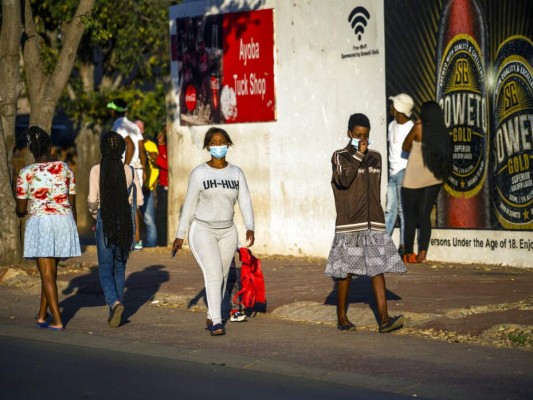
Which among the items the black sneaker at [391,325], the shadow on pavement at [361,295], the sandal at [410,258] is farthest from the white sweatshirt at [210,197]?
the sandal at [410,258]

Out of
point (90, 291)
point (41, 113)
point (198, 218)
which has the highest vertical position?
point (41, 113)

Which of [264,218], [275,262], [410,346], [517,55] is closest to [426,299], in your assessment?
[410,346]

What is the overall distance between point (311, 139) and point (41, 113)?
3.57 meters

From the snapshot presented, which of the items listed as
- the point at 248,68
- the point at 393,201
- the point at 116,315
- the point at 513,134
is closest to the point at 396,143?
the point at 393,201

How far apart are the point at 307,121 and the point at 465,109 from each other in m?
2.67

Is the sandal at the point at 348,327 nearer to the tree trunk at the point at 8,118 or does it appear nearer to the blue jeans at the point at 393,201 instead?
the blue jeans at the point at 393,201

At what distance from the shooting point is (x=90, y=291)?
14.4 metres

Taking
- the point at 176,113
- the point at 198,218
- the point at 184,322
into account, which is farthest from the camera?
the point at 176,113

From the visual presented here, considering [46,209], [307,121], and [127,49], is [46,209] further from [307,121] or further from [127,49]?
[127,49]

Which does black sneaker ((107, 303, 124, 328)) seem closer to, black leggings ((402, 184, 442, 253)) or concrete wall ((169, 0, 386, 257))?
black leggings ((402, 184, 442, 253))

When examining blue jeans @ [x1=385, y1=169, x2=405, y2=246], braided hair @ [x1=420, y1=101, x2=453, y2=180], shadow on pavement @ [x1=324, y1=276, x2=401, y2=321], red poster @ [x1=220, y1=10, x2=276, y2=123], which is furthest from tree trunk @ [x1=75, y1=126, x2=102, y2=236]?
shadow on pavement @ [x1=324, y1=276, x2=401, y2=321]

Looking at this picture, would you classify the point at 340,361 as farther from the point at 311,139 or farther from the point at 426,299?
the point at 311,139

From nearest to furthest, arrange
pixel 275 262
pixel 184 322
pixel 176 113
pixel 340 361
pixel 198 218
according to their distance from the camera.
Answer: pixel 340 361 < pixel 198 218 < pixel 184 322 < pixel 275 262 < pixel 176 113

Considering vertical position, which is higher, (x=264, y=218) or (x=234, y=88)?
(x=234, y=88)
